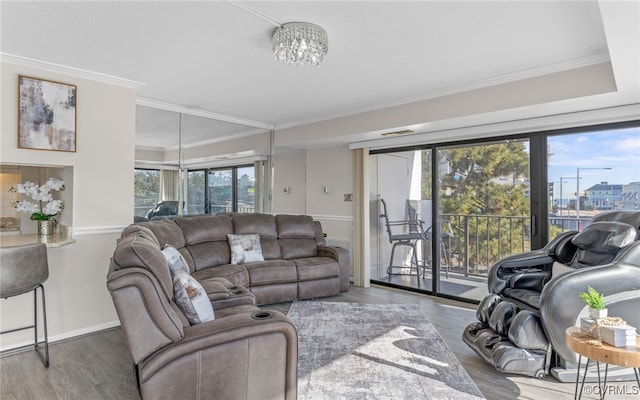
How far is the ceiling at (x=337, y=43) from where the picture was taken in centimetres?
218

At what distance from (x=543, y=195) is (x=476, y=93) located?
1.38 m

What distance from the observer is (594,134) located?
3547 millimetres

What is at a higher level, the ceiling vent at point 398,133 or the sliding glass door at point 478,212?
the ceiling vent at point 398,133

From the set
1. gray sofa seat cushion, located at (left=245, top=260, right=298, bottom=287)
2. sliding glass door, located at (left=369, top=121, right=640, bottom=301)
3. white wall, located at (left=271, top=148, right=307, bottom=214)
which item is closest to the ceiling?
sliding glass door, located at (left=369, top=121, right=640, bottom=301)

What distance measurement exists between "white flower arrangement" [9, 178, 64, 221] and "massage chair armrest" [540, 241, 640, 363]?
4.21 metres

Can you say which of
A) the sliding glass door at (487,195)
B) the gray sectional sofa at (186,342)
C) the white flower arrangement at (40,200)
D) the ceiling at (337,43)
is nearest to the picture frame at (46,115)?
the ceiling at (337,43)

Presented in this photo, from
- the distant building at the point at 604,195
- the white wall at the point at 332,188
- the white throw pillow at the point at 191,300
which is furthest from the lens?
the white wall at the point at 332,188

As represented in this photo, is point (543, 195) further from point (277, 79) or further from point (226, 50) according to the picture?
point (226, 50)

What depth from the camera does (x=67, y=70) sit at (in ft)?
10.6

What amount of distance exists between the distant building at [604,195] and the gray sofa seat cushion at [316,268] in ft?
9.81

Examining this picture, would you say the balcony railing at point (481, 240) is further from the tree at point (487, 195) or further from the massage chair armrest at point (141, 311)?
the massage chair armrest at point (141, 311)

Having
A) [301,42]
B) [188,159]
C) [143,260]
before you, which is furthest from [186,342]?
[188,159]

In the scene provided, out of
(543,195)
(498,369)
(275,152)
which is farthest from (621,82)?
(275,152)

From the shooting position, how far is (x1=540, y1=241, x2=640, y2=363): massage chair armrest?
7.73 feet
